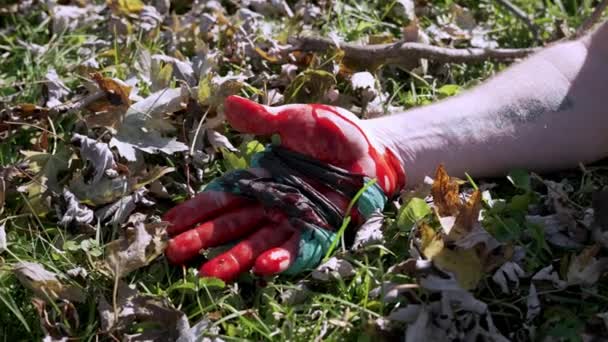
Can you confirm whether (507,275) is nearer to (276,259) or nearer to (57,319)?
(276,259)

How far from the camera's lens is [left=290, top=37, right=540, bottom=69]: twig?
7.08 ft

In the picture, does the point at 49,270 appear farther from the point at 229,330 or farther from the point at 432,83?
the point at 432,83

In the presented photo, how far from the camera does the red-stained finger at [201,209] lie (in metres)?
1.60

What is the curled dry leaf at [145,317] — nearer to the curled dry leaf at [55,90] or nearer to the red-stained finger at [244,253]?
the red-stained finger at [244,253]

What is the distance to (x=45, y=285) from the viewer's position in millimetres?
1489

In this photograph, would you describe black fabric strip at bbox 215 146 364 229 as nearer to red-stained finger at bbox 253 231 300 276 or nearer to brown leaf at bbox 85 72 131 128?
red-stained finger at bbox 253 231 300 276

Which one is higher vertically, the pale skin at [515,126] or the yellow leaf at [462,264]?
the pale skin at [515,126]

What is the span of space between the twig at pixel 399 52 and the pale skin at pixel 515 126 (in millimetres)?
349

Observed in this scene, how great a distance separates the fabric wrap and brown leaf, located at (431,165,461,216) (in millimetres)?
121

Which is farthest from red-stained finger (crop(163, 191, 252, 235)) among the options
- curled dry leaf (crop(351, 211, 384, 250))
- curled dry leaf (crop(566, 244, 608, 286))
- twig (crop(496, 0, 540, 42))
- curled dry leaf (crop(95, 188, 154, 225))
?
twig (crop(496, 0, 540, 42))

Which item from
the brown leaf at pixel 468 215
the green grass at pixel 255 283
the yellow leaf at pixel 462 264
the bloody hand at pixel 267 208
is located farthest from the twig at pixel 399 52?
the yellow leaf at pixel 462 264

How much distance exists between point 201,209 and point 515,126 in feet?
2.38

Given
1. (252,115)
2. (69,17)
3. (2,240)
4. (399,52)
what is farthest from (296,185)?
(69,17)

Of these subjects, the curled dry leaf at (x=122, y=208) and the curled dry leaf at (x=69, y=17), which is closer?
the curled dry leaf at (x=122, y=208)
